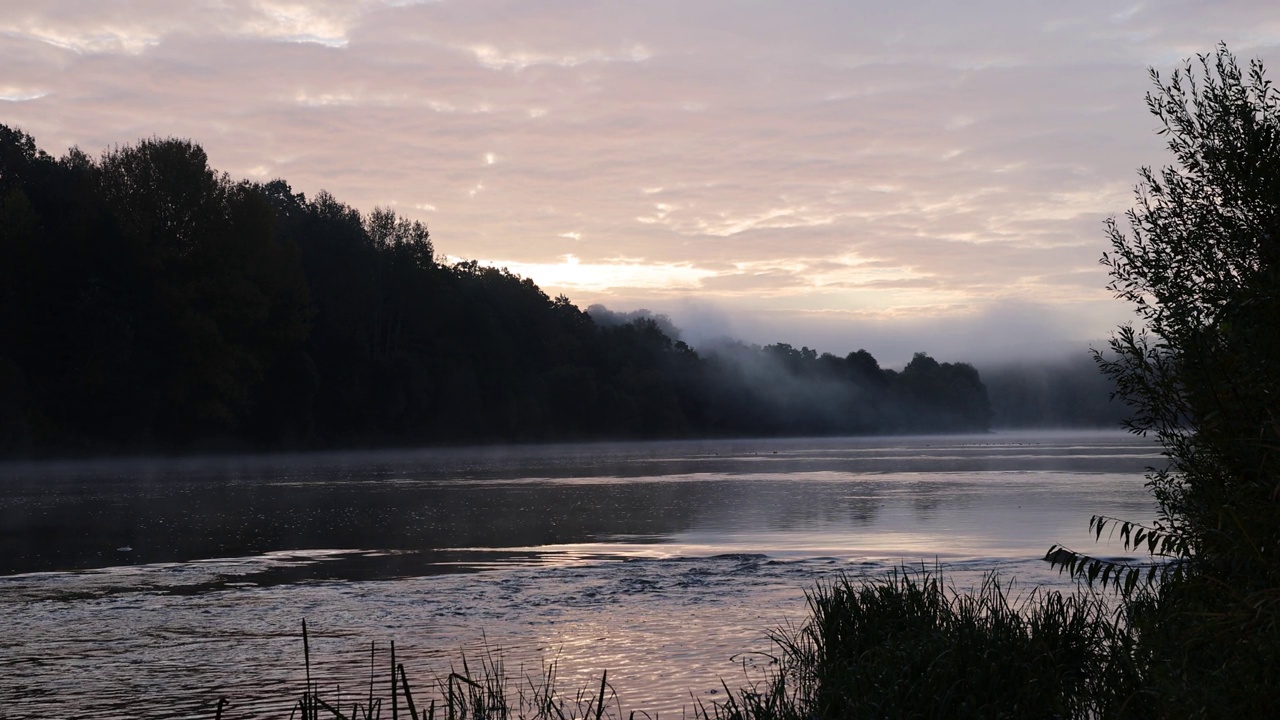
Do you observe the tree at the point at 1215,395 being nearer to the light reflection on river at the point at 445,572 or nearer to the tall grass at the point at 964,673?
the tall grass at the point at 964,673

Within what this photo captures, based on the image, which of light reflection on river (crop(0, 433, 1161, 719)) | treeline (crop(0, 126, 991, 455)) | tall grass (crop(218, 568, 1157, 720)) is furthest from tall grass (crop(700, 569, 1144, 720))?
treeline (crop(0, 126, 991, 455))

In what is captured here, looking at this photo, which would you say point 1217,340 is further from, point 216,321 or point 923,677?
point 216,321

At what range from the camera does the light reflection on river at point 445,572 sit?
12102mm

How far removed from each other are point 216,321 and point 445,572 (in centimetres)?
6498

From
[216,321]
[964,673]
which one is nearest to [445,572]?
[964,673]

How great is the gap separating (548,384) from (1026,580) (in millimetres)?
123248

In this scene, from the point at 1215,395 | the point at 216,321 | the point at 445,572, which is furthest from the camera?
the point at 216,321

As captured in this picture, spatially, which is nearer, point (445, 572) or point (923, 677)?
point (923, 677)

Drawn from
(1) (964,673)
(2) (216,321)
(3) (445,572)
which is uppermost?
(2) (216,321)

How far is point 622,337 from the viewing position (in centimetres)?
17175

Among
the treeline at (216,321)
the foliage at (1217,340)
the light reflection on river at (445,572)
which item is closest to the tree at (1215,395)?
the foliage at (1217,340)

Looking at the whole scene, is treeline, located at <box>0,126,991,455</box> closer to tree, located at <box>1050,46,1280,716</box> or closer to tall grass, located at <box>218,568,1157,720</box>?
tall grass, located at <box>218,568,1157,720</box>

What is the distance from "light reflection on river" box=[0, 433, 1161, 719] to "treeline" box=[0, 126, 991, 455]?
2997 centimetres

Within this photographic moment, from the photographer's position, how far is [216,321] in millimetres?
80125
